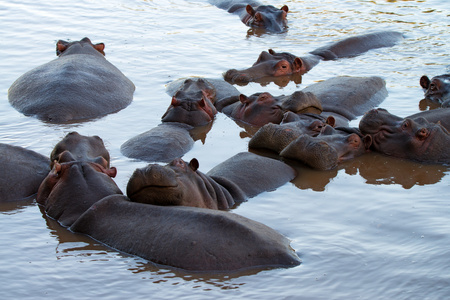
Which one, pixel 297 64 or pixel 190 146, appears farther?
pixel 297 64

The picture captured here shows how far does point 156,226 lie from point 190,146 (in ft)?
9.69

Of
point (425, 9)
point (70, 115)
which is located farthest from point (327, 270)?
point (425, 9)

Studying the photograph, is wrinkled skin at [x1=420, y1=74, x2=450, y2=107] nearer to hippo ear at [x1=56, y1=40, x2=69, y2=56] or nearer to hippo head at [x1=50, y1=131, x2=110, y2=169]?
hippo head at [x1=50, y1=131, x2=110, y2=169]

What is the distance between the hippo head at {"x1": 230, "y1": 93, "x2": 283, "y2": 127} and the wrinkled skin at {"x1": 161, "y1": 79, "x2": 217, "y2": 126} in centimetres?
38

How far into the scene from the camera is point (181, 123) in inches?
348

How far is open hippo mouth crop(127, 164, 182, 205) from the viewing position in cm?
547

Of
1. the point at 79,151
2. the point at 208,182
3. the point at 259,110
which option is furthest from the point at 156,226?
the point at 259,110

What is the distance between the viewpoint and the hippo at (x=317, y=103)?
29.0ft

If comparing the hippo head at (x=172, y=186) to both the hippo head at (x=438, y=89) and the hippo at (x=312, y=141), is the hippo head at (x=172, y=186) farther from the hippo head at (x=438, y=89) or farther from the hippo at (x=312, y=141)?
the hippo head at (x=438, y=89)

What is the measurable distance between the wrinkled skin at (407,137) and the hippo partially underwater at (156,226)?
89.7 inches

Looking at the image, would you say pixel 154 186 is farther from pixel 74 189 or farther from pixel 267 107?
pixel 267 107

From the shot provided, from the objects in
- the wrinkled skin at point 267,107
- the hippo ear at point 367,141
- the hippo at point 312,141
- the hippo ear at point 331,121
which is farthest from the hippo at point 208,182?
the wrinkled skin at point 267,107

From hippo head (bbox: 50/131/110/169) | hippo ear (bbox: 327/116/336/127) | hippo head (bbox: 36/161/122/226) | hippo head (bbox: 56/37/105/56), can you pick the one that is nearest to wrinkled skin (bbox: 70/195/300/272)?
hippo head (bbox: 36/161/122/226)

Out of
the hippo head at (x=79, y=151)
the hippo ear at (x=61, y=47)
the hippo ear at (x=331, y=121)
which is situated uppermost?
the hippo ear at (x=61, y=47)
